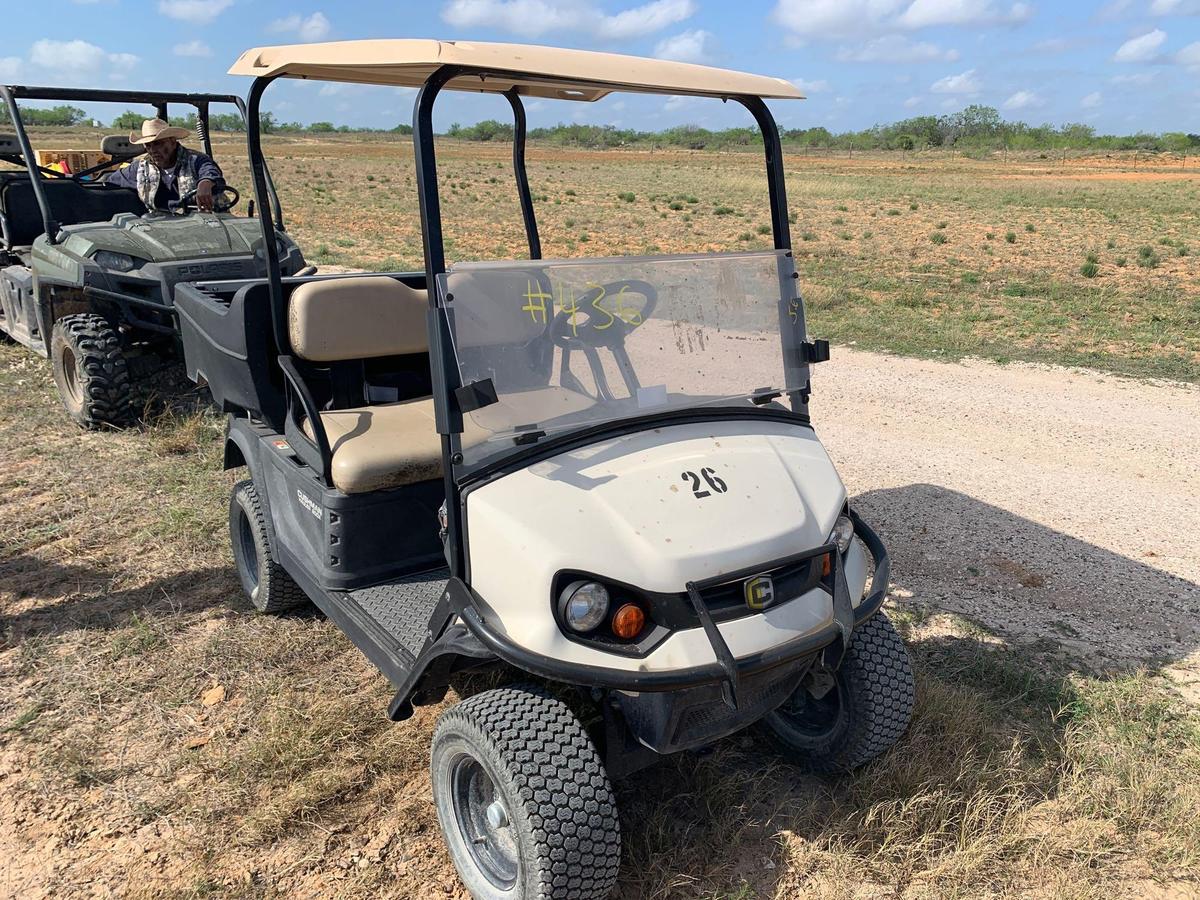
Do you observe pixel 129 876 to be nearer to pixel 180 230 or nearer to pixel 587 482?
pixel 587 482

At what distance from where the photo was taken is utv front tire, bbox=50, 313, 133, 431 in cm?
600

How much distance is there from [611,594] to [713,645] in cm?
27

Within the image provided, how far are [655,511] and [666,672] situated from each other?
39 cm

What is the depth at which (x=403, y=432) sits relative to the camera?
3373 mm

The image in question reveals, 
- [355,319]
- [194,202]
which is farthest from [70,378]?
[355,319]

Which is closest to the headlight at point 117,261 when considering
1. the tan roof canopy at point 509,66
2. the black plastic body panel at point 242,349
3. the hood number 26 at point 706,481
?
the black plastic body panel at point 242,349

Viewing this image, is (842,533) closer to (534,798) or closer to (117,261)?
(534,798)

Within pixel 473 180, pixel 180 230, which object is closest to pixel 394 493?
pixel 180 230

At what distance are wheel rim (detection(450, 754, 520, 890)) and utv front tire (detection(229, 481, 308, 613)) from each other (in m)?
1.56

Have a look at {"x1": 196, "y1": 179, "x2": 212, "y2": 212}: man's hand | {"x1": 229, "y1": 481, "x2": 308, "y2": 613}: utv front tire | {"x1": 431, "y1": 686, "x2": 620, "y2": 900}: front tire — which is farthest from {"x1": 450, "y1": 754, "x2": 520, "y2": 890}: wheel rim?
{"x1": 196, "y1": 179, "x2": 212, "y2": 212}: man's hand

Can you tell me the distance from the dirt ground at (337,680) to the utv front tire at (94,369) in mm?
151

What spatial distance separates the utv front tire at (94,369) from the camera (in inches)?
236

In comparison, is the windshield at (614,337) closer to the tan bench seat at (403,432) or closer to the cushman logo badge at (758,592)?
the tan bench seat at (403,432)

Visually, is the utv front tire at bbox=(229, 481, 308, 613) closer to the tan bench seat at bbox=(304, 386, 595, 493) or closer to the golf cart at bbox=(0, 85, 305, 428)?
the tan bench seat at bbox=(304, 386, 595, 493)
